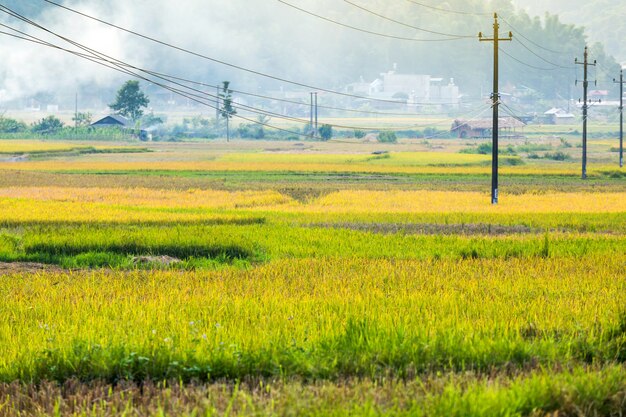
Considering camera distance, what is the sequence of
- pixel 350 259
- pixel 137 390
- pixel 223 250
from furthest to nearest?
pixel 223 250 → pixel 350 259 → pixel 137 390

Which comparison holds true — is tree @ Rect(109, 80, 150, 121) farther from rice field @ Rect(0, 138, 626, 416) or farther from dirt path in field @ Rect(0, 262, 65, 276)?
dirt path in field @ Rect(0, 262, 65, 276)

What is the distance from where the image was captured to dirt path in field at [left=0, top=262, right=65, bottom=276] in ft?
46.3

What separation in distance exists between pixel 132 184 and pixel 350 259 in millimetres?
23431

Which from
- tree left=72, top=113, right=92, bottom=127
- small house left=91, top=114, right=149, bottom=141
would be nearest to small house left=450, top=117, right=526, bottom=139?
small house left=91, top=114, right=149, bottom=141

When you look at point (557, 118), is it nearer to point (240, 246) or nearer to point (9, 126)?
point (9, 126)

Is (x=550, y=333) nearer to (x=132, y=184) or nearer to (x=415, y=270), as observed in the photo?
(x=415, y=270)

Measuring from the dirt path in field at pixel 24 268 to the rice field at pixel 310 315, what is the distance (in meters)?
0.04

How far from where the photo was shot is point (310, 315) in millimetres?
8883

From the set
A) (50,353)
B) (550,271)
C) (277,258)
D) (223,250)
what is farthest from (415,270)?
(50,353)

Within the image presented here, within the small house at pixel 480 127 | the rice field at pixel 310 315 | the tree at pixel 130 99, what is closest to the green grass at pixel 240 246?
the rice field at pixel 310 315

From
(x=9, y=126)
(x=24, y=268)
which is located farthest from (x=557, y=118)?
(x=24, y=268)

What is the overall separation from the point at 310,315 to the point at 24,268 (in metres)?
7.05

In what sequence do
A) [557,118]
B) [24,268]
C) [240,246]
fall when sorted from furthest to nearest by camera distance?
1. [557,118]
2. [240,246]
3. [24,268]

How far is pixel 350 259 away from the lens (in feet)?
49.1
